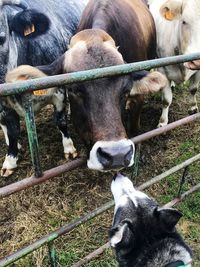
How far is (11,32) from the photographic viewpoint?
388cm

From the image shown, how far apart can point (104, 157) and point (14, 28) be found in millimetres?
2189

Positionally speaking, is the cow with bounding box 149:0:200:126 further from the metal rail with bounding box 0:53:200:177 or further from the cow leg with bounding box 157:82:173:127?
the metal rail with bounding box 0:53:200:177

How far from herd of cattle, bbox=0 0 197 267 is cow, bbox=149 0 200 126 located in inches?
0.4

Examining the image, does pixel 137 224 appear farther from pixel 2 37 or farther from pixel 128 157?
pixel 2 37

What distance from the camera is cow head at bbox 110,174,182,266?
6.43ft

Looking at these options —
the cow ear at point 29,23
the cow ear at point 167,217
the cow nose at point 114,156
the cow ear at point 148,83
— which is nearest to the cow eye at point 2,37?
the cow ear at point 29,23

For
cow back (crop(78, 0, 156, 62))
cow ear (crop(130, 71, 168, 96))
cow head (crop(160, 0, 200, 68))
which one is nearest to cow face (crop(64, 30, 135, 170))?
cow ear (crop(130, 71, 168, 96))

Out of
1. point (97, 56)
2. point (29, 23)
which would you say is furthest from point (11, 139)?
point (97, 56)

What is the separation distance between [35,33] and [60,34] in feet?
2.83

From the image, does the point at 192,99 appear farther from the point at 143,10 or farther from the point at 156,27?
the point at 143,10

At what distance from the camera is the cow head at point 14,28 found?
3650 millimetres

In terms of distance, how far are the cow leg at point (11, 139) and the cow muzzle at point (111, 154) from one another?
1.91 meters

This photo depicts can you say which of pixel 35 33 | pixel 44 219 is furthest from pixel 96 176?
pixel 35 33

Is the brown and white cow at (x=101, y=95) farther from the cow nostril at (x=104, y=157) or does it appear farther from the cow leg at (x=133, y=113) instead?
the cow leg at (x=133, y=113)
